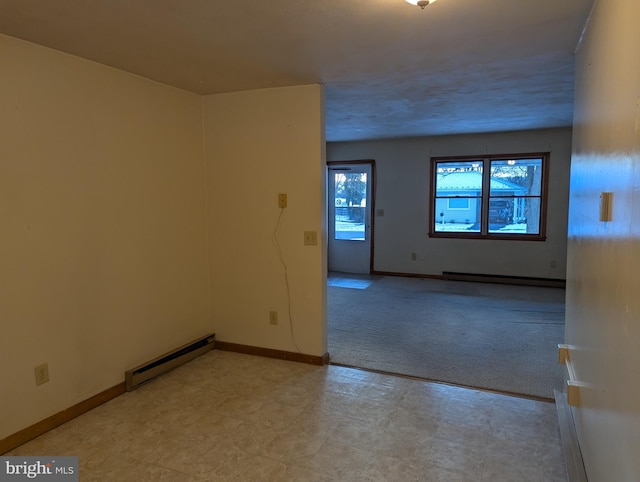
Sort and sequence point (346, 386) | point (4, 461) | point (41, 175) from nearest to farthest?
1. point (4, 461)
2. point (41, 175)
3. point (346, 386)

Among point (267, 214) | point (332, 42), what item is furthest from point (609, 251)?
point (267, 214)

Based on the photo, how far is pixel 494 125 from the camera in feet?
17.6

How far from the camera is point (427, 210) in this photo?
6.67 meters

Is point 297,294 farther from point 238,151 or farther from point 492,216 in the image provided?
point 492,216

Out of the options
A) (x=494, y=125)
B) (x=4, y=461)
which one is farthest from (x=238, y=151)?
(x=494, y=125)

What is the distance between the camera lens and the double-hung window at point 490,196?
6.04m

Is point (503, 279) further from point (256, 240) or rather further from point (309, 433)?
point (309, 433)

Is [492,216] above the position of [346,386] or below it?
above

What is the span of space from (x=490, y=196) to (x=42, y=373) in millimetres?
5926

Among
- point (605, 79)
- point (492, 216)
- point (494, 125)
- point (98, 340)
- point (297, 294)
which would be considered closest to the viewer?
point (605, 79)

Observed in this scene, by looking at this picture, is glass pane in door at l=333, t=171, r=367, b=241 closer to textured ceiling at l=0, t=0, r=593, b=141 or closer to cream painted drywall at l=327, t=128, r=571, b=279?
cream painted drywall at l=327, t=128, r=571, b=279

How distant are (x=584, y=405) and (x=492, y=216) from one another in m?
4.81

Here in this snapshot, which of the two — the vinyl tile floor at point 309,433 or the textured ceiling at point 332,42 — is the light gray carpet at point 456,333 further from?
the textured ceiling at point 332,42

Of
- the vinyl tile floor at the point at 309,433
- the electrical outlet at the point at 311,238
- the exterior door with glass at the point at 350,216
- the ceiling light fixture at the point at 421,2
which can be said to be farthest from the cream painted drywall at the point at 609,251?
the exterior door with glass at the point at 350,216
